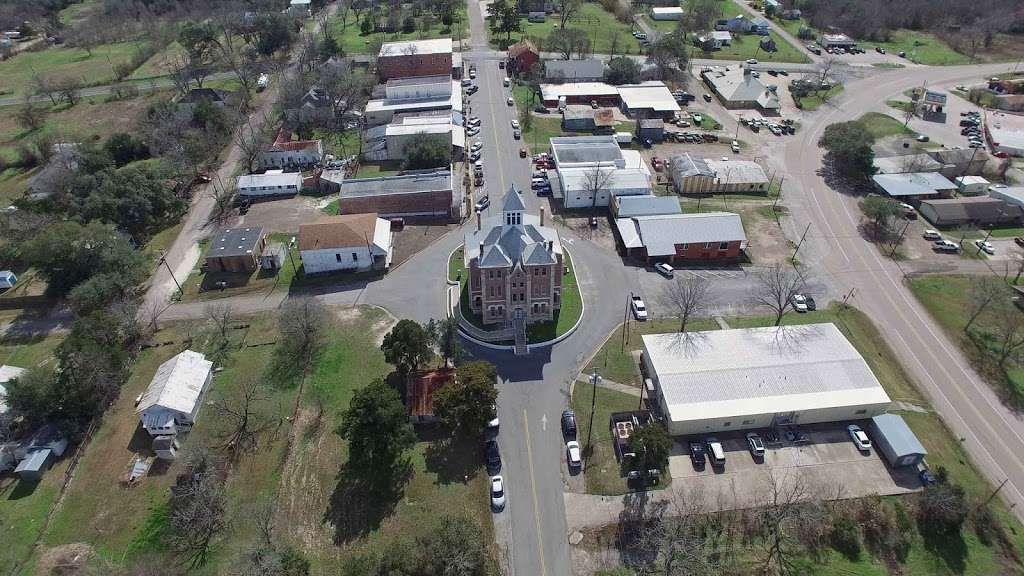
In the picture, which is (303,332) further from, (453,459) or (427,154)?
(427,154)

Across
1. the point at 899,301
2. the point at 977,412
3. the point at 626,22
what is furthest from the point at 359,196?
the point at 626,22

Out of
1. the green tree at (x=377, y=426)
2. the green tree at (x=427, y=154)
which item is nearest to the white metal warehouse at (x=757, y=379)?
the green tree at (x=377, y=426)

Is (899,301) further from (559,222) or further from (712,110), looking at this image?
(712,110)

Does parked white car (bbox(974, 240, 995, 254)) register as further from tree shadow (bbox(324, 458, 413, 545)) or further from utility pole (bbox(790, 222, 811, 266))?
tree shadow (bbox(324, 458, 413, 545))

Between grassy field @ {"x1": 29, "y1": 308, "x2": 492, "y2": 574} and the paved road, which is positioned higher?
the paved road


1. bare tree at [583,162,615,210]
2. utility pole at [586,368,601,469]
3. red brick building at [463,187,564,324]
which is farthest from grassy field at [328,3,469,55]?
utility pole at [586,368,601,469]
